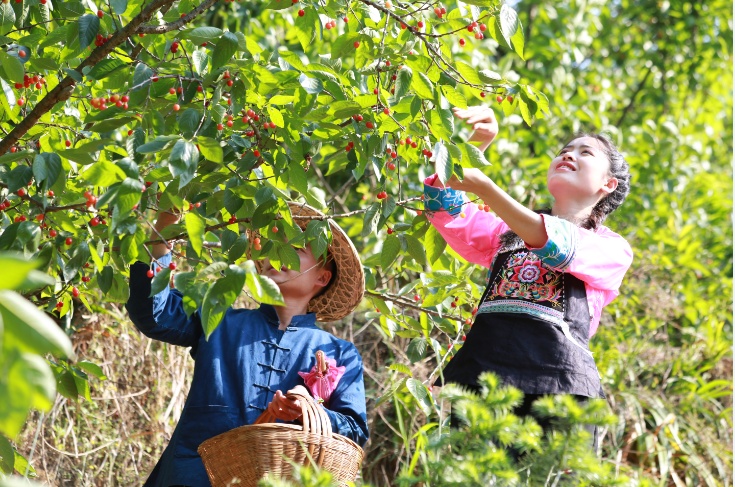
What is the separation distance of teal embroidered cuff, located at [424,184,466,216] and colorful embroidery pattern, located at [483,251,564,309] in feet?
0.63

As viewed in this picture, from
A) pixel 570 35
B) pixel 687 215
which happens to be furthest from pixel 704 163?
pixel 570 35

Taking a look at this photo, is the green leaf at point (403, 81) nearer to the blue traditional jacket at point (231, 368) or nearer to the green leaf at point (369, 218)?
the green leaf at point (369, 218)

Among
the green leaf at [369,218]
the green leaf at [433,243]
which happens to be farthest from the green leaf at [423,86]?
the green leaf at [433,243]

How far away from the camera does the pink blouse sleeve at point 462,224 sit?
7.60ft

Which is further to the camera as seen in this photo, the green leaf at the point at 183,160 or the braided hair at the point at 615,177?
the braided hair at the point at 615,177

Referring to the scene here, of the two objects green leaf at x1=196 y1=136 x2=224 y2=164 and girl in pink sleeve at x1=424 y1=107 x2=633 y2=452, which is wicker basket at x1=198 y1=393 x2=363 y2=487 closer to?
girl in pink sleeve at x1=424 y1=107 x2=633 y2=452

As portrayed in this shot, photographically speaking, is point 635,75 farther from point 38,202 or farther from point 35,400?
point 35,400

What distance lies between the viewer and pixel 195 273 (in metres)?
1.63

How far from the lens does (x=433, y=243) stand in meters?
2.39

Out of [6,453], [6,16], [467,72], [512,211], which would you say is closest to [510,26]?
[467,72]

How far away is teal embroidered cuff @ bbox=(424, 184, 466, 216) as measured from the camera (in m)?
2.31

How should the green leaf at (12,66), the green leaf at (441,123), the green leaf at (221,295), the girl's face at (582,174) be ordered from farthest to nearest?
the girl's face at (582,174), the green leaf at (441,123), the green leaf at (12,66), the green leaf at (221,295)

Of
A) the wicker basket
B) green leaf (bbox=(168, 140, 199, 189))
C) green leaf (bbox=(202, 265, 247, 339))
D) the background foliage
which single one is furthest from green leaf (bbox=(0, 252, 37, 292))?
the wicker basket

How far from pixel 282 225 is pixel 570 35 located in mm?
3879
